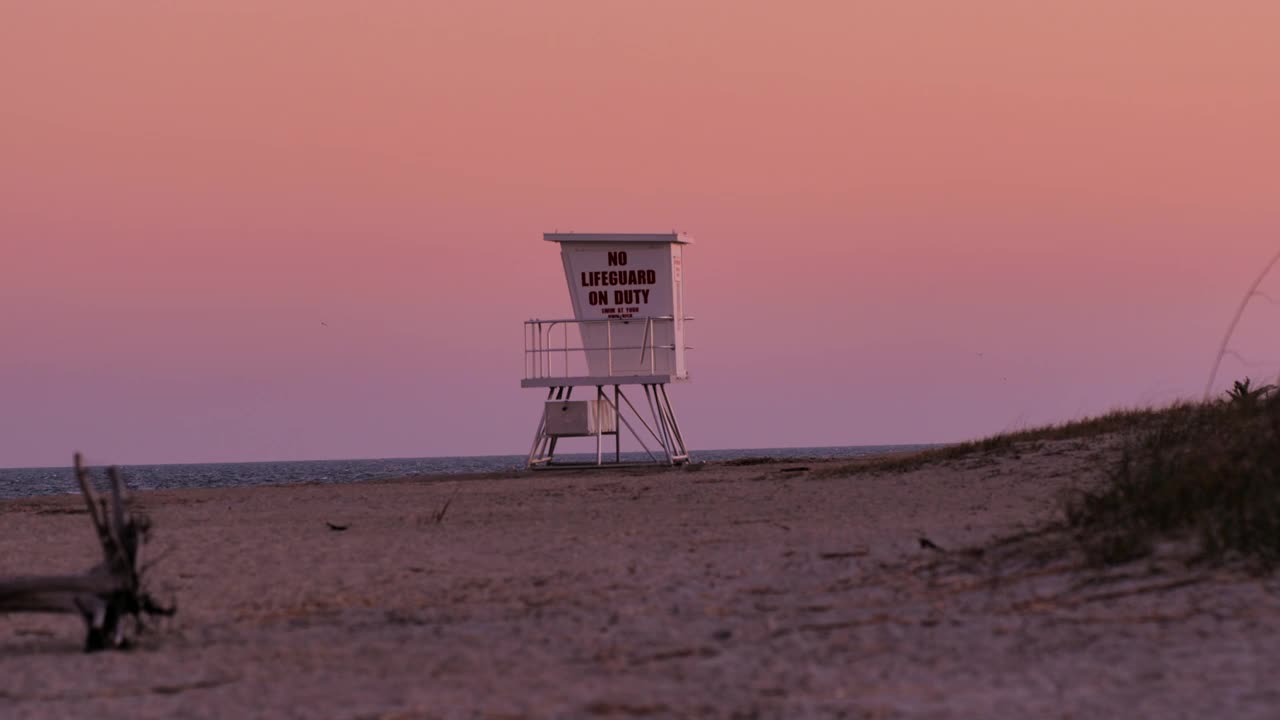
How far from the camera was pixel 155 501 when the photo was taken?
1051 inches

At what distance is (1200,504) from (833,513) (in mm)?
5833

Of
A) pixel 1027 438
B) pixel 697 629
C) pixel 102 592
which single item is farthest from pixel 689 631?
pixel 1027 438

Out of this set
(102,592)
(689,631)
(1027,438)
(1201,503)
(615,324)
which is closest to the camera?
(689,631)

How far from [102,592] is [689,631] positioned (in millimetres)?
3632

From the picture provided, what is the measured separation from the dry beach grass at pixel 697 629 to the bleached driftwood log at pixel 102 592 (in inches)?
8.1

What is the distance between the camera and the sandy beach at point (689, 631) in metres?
6.95

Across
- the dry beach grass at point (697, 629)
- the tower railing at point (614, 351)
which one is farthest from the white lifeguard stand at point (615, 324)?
the dry beach grass at point (697, 629)

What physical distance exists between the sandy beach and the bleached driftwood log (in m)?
0.21

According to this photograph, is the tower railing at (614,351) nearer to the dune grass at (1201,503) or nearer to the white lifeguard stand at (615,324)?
the white lifeguard stand at (615,324)

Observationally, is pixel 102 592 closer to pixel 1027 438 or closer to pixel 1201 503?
pixel 1201 503

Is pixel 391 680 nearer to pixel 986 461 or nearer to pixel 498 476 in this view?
pixel 986 461

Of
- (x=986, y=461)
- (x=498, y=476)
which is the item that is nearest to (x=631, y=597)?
(x=986, y=461)

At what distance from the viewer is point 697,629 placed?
28.3 ft

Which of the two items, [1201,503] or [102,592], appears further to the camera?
[1201,503]
